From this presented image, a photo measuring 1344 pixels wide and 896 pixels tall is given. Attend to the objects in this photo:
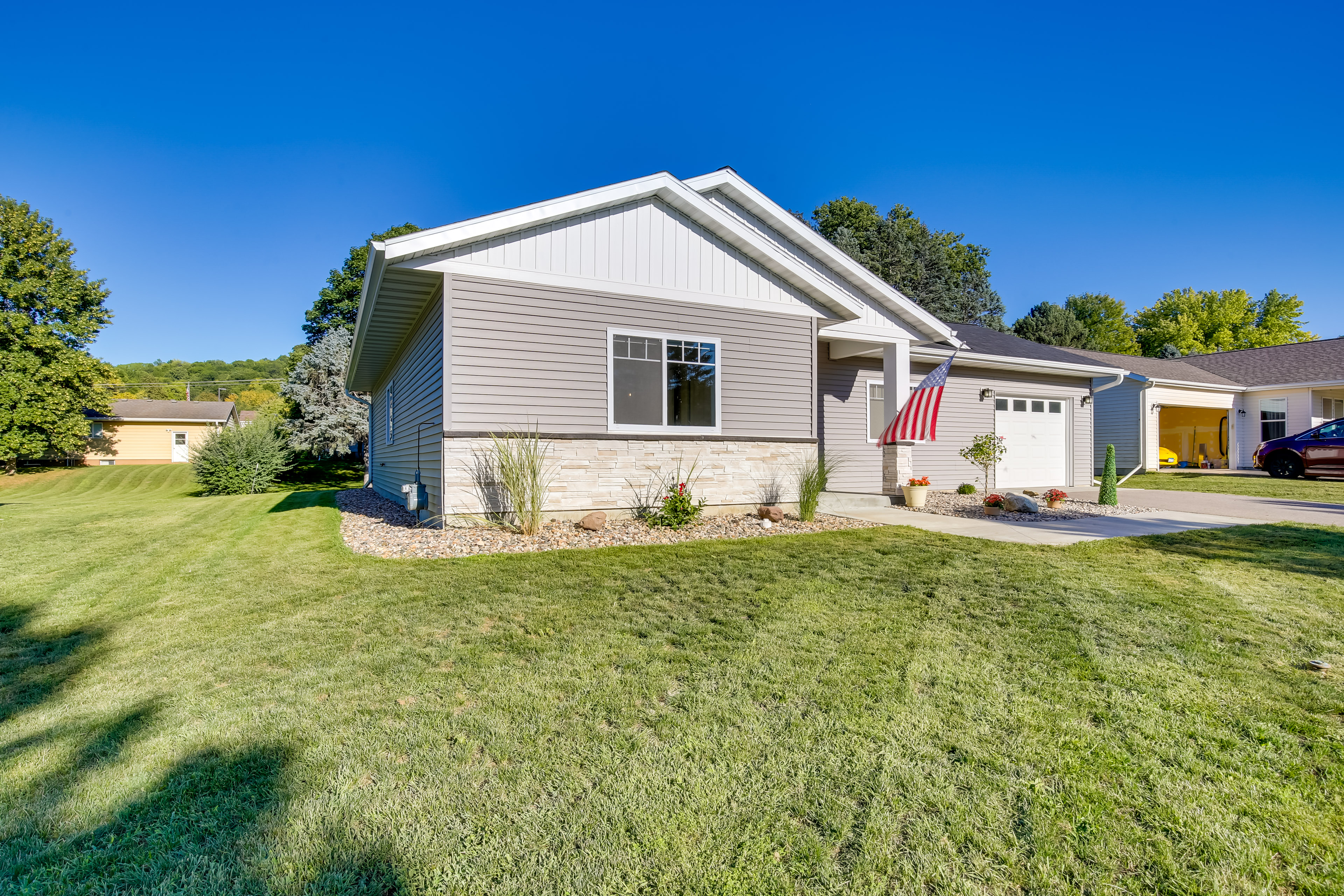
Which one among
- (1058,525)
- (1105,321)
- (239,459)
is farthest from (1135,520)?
(1105,321)

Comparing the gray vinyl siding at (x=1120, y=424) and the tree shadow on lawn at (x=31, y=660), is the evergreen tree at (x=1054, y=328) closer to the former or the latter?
the gray vinyl siding at (x=1120, y=424)

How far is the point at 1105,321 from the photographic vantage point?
149 feet

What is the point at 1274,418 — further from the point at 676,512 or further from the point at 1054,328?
the point at 676,512

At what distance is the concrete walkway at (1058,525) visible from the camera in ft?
23.0

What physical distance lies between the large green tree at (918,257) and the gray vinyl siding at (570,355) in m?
26.0

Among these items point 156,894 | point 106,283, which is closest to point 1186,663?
point 156,894

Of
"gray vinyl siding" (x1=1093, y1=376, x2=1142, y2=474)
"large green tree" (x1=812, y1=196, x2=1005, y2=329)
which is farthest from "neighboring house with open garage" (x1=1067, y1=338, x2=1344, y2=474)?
"large green tree" (x1=812, y1=196, x2=1005, y2=329)

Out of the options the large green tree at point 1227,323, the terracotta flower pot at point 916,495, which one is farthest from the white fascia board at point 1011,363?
the large green tree at point 1227,323

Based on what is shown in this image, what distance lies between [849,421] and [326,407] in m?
21.6

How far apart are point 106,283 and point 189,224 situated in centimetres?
684

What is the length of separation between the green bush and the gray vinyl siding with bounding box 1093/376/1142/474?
24808 mm

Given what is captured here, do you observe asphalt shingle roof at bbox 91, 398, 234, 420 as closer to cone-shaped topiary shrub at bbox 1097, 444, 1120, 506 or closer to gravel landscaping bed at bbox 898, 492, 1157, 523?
gravel landscaping bed at bbox 898, 492, 1157, 523

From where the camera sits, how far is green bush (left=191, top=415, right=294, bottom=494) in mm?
15500

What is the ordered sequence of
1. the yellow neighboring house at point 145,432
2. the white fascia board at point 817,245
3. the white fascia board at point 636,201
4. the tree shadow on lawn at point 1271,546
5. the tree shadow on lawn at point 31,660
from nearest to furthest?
the tree shadow on lawn at point 31,660 → the tree shadow on lawn at point 1271,546 → the white fascia board at point 636,201 → the white fascia board at point 817,245 → the yellow neighboring house at point 145,432
